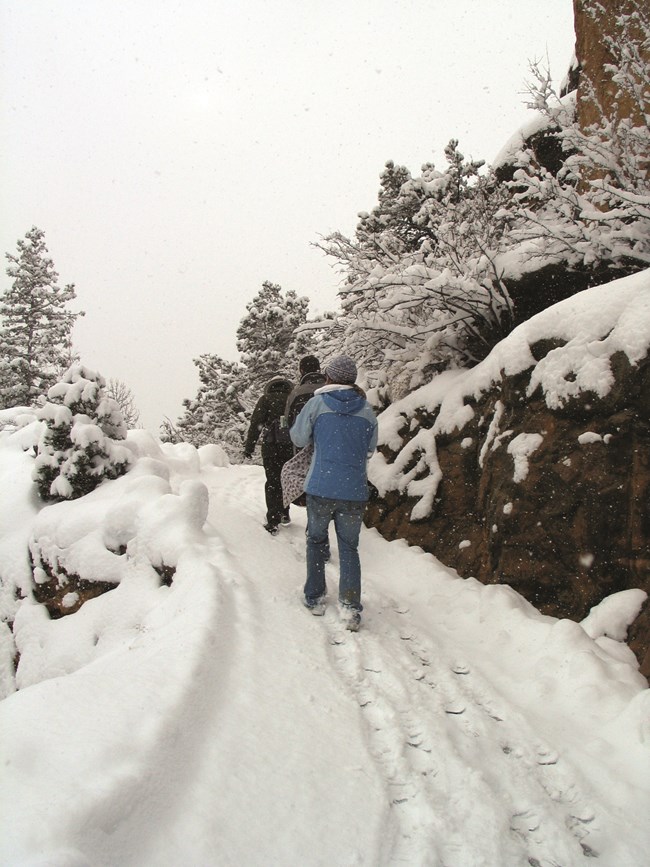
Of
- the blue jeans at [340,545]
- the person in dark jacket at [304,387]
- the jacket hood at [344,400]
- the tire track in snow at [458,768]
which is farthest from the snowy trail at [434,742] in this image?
the person in dark jacket at [304,387]

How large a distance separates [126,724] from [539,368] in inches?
156

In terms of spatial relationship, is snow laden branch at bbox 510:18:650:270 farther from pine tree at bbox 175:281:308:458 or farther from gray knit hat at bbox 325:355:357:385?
pine tree at bbox 175:281:308:458

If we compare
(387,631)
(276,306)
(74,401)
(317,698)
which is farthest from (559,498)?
(276,306)

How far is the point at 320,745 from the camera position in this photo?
2.21 meters

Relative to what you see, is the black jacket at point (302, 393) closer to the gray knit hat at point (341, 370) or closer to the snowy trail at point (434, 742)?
the gray knit hat at point (341, 370)

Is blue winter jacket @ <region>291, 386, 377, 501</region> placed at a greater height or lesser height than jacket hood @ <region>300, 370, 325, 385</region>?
lesser

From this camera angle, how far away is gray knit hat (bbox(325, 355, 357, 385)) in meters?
3.95

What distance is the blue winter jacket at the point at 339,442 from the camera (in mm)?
3785

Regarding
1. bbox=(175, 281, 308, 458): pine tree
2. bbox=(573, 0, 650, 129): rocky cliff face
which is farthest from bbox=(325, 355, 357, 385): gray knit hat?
bbox=(175, 281, 308, 458): pine tree

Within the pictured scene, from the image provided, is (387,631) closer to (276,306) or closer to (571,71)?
(571,71)

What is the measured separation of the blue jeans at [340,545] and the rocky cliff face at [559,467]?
4.67 ft

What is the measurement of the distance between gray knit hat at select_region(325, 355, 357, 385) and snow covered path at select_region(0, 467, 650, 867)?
1.80 meters

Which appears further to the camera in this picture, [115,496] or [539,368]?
[115,496]

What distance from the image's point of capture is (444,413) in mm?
5742
